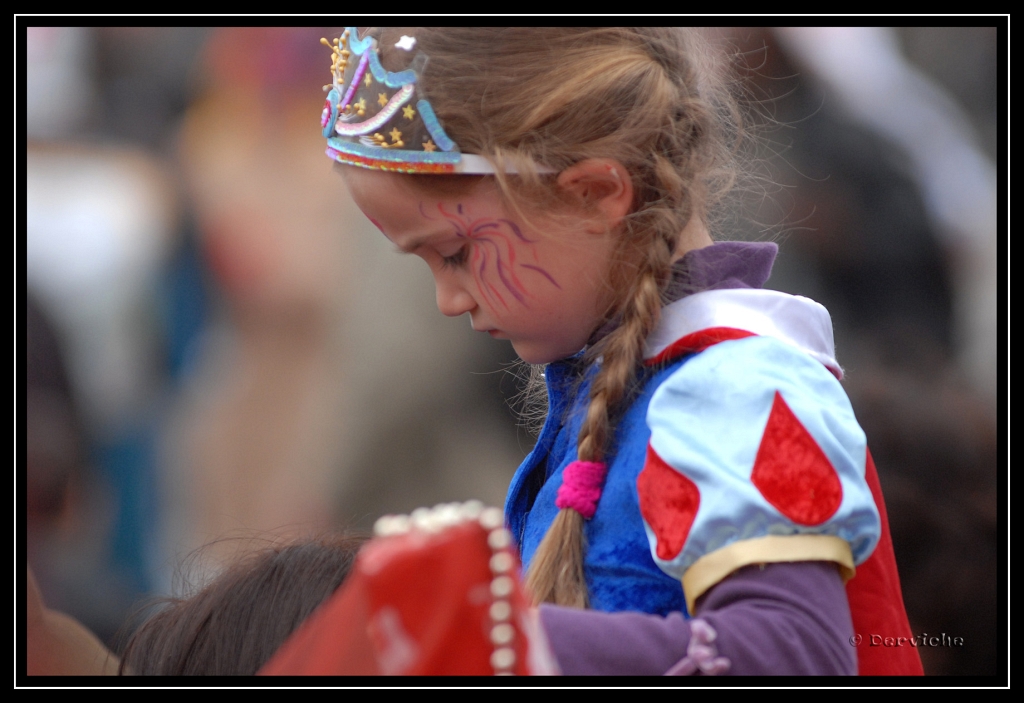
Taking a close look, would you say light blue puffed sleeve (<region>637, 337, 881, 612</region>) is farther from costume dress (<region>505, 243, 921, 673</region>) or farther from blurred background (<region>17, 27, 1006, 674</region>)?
blurred background (<region>17, 27, 1006, 674</region>)

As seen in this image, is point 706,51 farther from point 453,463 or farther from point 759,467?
point 453,463

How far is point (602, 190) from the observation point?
135 centimetres

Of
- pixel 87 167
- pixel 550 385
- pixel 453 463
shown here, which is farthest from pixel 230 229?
pixel 550 385

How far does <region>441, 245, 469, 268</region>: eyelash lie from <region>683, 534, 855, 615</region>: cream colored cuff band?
523 mm

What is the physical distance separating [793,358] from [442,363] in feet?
5.37

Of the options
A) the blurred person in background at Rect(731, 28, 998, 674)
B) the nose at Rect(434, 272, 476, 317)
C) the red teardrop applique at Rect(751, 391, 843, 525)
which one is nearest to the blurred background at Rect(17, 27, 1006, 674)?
the blurred person in background at Rect(731, 28, 998, 674)

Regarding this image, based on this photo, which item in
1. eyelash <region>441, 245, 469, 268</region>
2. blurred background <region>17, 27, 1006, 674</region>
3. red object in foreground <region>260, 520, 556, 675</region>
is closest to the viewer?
red object in foreground <region>260, 520, 556, 675</region>

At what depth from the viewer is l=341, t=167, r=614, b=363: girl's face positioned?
1341mm

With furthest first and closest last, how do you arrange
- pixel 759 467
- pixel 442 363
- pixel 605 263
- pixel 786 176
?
pixel 786 176, pixel 442 363, pixel 605 263, pixel 759 467

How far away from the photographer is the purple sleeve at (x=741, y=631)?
1.02m

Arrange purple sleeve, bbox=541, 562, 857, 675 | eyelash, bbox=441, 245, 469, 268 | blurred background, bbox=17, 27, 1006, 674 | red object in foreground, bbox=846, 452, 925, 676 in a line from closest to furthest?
purple sleeve, bbox=541, 562, 857, 675, red object in foreground, bbox=846, 452, 925, 676, eyelash, bbox=441, 245, 469, 268, blurred background, bbox=17, 27, 1006, 674

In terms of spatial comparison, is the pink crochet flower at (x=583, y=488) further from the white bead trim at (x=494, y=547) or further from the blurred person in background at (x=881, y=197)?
the blurred person in background at (x=881, y=197)

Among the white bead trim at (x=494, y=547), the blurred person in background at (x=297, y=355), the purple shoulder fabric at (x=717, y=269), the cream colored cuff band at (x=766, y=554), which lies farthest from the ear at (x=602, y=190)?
the blurred person in background at (x=297, y=355)
